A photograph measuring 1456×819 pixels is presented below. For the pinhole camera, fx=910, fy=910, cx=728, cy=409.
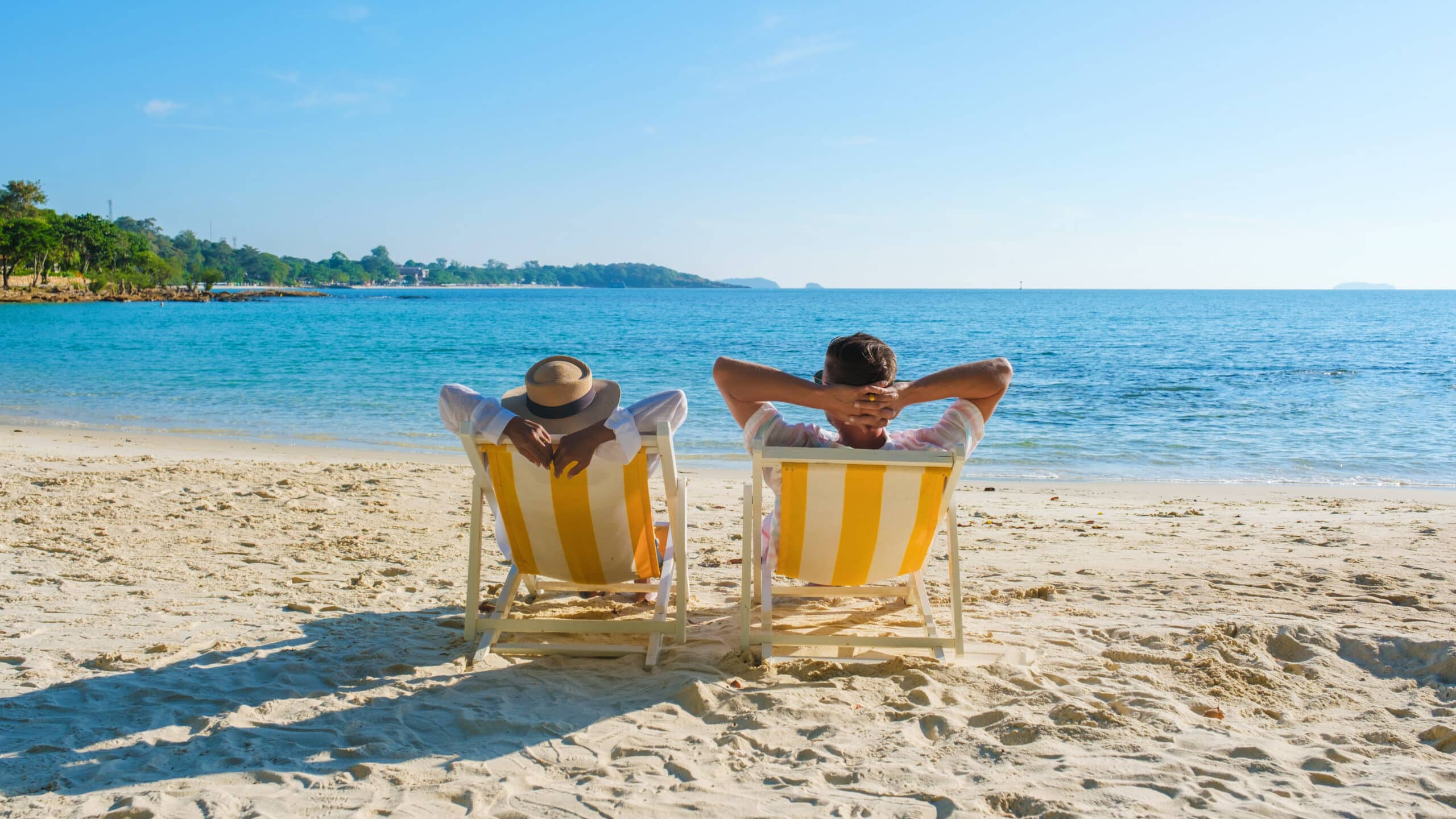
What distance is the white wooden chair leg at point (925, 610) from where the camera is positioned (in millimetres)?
3391

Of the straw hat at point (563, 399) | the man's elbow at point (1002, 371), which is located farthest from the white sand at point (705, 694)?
the man's elbow at point (1002, 371)

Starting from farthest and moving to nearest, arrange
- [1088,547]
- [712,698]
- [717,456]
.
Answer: [717,456] → [1088,547] → [712,698]

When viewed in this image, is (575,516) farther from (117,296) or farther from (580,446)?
(117,296)

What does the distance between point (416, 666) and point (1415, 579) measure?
458cm

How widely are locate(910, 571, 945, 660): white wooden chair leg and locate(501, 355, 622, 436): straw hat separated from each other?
139 cm

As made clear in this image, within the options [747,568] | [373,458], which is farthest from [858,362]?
[373,458]

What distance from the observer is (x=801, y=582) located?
16.0 ft

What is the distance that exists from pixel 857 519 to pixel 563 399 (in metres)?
1.15

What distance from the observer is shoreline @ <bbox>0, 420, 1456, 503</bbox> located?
820 cm

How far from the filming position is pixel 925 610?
354 cm

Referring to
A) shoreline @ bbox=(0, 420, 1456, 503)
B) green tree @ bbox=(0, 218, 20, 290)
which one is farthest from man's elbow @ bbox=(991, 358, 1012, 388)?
green tree @ bbox=(0, 218, 20, 290)

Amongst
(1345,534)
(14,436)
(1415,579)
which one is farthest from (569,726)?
(14,436)

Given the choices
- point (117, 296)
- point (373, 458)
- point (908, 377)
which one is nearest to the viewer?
point (373, 458)

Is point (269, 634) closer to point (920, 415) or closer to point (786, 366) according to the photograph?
point (920, 415)
